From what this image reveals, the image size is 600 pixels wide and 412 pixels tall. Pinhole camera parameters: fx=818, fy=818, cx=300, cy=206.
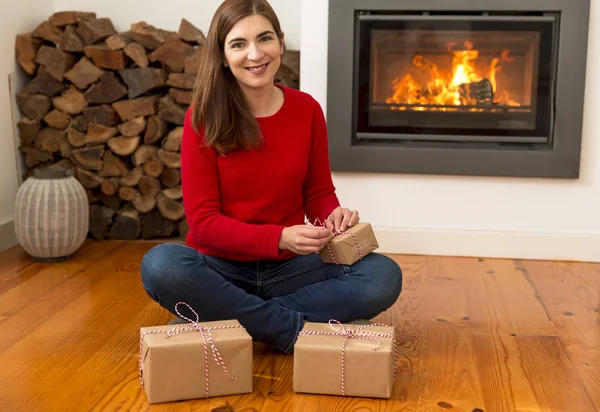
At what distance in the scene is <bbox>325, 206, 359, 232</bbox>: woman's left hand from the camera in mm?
2055

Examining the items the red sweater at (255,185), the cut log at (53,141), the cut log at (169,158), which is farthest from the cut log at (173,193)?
the red sweater at (255,185)

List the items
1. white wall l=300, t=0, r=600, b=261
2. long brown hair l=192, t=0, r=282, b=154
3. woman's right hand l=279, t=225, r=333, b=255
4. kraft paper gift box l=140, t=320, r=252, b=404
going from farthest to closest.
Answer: white wall l=300, t=0, r=600, b=261 < long brown hair l=192, t=0, r=282, b=154 < woman's right hand l=279, t=225, r=333, b=255 < kraft paper gift box l=140, t=320, r=252, b=404

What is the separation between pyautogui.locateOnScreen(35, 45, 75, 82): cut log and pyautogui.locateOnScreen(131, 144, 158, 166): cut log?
0.42 meters

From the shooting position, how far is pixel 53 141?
330 cm

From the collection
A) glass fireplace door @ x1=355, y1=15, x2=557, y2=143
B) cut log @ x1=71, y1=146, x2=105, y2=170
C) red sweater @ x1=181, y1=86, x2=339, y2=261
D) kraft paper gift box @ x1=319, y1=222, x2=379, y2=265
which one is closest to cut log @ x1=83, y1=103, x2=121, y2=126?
cut log @ x1=71, y1=146, x2=105, y2=170

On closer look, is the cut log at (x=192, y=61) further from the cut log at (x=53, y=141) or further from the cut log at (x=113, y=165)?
the cut log at (x=53, y=141)

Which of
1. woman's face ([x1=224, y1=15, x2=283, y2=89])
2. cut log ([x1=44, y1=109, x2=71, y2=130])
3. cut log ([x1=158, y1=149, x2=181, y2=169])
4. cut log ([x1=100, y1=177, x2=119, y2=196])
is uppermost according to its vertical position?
woman's face ([x1=224, y1=15, x2=283, y2=89])

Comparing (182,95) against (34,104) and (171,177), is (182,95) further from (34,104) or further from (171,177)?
(34,104)

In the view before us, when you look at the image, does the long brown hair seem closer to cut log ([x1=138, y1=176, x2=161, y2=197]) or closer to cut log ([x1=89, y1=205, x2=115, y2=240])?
cut log ([x1=138, y1=176, x2=161, y2=197])

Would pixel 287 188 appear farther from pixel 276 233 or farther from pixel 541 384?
pixel 541 384

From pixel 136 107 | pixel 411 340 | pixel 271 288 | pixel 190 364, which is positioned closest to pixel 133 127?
pixel 136 107

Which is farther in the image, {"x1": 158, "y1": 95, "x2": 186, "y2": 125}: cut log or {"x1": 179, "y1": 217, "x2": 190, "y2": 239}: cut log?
{"x1": 179, "y1": 217, "x2": 190, "y2": 239}: cut log

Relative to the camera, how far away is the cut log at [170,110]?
3.23 m

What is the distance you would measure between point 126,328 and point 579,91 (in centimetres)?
183
